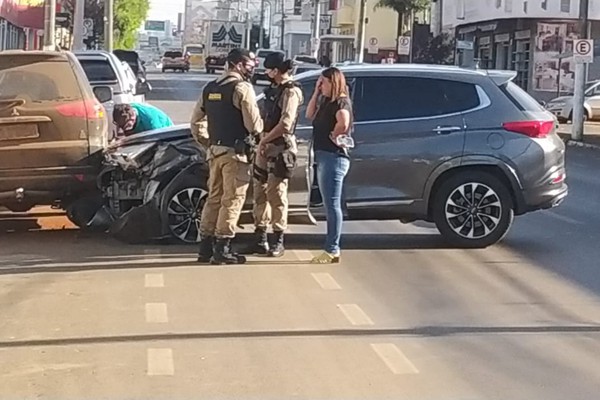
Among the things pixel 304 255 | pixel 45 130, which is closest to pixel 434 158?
pixel 304 255

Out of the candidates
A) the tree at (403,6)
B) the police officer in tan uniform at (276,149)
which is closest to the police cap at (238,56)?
the police officer in tan uniform at (276,149)

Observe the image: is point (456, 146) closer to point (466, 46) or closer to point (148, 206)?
point (148, 206)

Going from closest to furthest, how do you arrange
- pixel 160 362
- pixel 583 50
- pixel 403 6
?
pixel 160 362 → pixel 583 50 → pixel 403 6

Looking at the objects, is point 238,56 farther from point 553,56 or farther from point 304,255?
point 553,56

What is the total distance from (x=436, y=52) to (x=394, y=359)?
58.2 metres

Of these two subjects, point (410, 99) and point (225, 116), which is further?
point (410, 99)

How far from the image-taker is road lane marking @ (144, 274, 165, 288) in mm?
10516

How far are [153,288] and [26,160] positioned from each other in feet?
9.17

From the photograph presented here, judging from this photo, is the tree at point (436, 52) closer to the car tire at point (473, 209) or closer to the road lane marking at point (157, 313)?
the car tire at point (473, 209)

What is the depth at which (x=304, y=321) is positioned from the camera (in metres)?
9.13

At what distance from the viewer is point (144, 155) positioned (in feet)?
41.0

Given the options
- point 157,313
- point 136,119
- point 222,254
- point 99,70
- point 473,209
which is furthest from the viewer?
point 99,70

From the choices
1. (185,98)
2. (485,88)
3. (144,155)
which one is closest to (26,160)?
(144,155)

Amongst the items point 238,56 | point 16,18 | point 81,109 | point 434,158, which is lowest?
point 434,158
